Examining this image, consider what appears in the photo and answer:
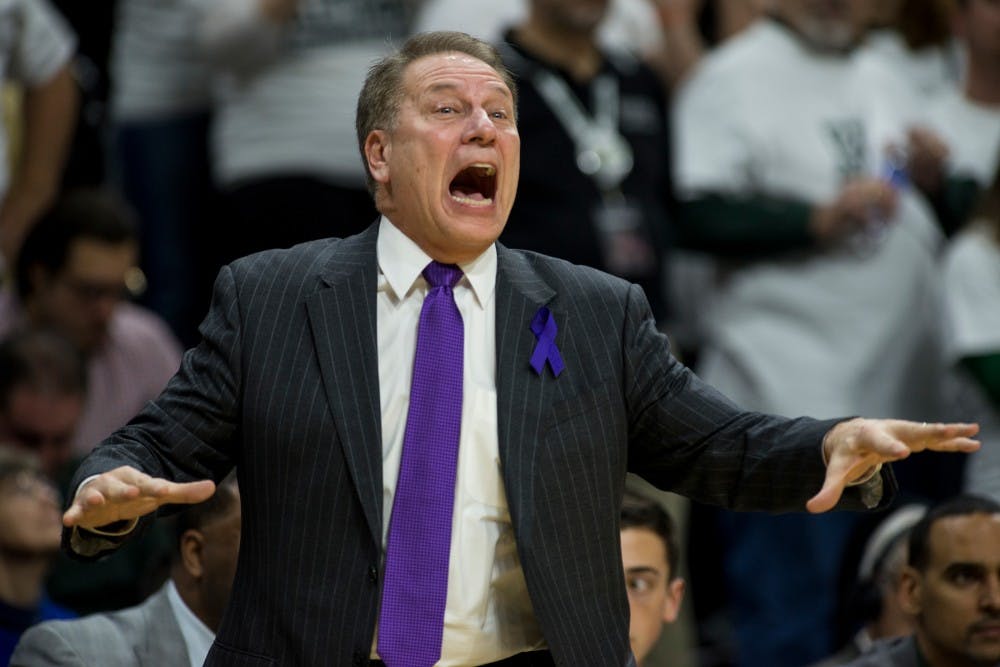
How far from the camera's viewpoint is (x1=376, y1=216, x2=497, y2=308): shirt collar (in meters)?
2.90

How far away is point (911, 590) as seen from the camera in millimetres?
4188

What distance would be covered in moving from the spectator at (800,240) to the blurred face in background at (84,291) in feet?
5.93

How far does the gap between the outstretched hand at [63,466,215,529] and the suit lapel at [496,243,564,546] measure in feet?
1.49

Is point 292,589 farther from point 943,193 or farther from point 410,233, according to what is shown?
point 943,193

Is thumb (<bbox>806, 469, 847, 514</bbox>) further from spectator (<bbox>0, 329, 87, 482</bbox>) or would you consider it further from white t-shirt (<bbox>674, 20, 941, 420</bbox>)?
white t-shirt (<bbox>674, 20, 941, 420</bbox>)

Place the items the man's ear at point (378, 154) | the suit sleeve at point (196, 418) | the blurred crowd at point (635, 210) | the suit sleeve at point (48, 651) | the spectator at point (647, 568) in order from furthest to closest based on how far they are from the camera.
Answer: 1. the blurred crowd at point (635, 210)
2. the spectator at point (647, 568)
3. the suit sleeve at point (48, 651)
4. the man's ear at point (378, 154)
5. the suit sleeve at point (196, 418)

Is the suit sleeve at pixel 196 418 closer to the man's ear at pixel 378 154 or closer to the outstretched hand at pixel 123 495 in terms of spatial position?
the outstretched hand at pixel 123 495

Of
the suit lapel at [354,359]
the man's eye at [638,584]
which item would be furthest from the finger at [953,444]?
the man's eye at [638,584]

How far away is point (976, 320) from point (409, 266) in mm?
3105

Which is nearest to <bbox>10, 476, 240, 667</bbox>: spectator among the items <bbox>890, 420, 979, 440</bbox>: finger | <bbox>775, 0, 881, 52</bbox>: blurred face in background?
<bbox>890, 420, 979, 440</bbox>: finger

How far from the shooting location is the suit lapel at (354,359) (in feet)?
8.85

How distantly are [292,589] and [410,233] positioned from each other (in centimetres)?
62

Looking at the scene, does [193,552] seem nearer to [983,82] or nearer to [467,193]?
[467,193]

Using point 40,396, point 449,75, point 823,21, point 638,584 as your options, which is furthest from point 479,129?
point 823,21
